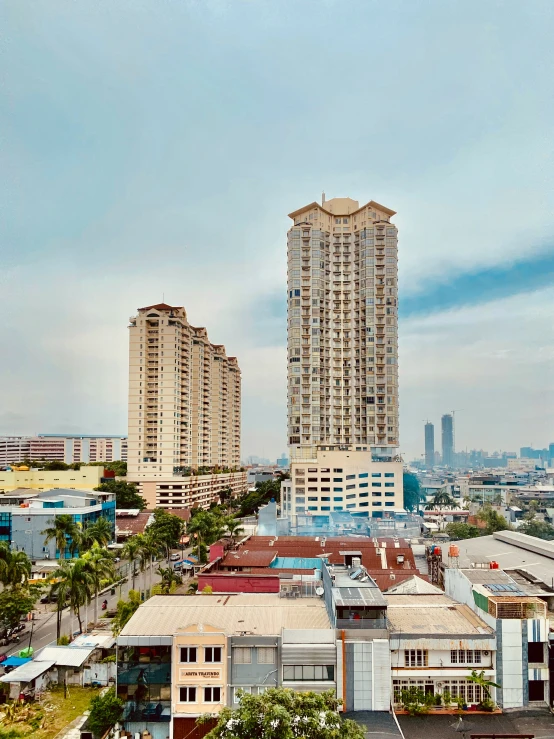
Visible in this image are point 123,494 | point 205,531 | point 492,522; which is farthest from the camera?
point 492,522

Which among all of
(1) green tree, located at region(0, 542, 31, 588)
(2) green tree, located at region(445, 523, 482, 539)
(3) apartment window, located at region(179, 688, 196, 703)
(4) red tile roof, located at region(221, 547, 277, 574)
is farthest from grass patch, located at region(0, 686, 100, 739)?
(2) green tree, located at region(445, 523, 482, 539)

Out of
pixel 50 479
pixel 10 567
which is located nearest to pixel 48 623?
pixel 10 567

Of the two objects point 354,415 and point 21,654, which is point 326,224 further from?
point 21,654

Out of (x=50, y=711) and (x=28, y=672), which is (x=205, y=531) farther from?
(x=50, y=711)

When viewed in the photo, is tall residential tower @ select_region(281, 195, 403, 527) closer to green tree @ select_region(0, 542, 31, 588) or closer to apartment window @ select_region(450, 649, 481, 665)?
green tree @ select_region(0, 542, 31, 588)

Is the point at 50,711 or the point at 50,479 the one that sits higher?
the point at 50,479

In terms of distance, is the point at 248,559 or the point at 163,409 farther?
the point at 163,409

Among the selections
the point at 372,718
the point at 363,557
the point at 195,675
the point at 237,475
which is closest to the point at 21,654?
the point at 195,675
